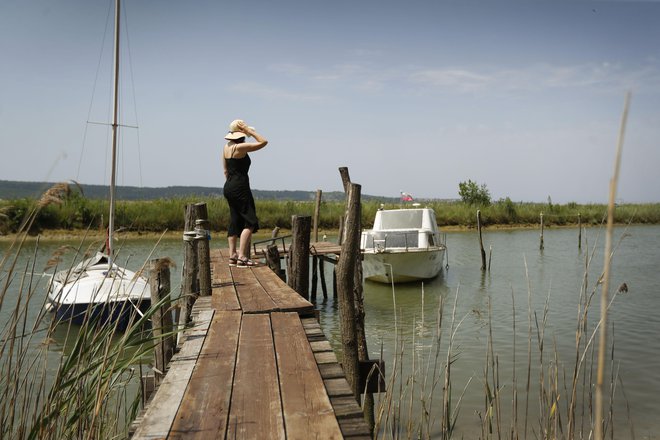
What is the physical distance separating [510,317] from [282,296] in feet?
24.7

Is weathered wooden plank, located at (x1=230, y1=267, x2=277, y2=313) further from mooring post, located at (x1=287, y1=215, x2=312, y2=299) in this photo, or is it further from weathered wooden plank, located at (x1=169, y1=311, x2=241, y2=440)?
weathered wooden plank, located at (x1=169, y1=311, x2=241, y2=440)

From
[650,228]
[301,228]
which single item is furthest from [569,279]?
[650,228]

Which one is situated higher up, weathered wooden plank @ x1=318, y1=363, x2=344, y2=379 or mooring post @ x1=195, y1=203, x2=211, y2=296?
mooring post @ x1=195, y1=203, x2=211, y2=296

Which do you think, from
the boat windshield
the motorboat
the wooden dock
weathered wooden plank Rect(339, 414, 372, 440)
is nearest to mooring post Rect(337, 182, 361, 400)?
the wooden dock

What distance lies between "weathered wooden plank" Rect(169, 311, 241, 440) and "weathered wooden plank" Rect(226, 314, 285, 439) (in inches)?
1.7

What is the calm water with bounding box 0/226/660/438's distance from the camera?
6840mm

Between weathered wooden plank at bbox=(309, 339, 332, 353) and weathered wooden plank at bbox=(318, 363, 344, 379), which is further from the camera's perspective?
weathered wooden plank at bbox=(309, 339, 332, 353)

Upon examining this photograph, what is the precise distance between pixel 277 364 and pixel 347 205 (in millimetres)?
2721

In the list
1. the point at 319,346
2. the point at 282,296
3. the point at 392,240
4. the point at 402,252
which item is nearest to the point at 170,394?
the point at 319,346

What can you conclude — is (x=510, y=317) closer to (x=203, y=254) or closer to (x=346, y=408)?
(x=203, y=254)

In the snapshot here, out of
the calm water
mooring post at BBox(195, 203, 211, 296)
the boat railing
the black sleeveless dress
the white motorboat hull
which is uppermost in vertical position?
the black sleeveless dress

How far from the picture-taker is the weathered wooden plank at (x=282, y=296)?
16.9 ft

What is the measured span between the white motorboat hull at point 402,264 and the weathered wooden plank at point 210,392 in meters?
12.1

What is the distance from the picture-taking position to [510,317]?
471 inches
